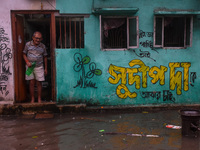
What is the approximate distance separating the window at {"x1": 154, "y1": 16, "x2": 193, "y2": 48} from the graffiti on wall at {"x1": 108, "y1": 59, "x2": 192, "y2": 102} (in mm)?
661

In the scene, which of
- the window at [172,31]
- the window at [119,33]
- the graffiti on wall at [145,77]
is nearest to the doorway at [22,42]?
the window at [119,33]

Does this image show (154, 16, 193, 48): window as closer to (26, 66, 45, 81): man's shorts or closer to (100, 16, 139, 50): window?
(100, 16, 139, 50): window

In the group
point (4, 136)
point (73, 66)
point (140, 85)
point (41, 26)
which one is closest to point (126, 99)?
point (140, 85)

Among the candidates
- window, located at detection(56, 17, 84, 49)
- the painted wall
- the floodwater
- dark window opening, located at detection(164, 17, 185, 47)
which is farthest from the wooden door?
dark window opening, located at detection(164, 17, 185, 47)

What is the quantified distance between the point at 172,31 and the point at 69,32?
129 inches

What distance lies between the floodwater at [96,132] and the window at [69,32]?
222cm

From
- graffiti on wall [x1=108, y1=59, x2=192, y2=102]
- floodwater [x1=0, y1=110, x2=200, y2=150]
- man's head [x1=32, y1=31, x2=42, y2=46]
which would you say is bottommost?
floodwater [x1=0, y1=110, x2=200, y2=150]

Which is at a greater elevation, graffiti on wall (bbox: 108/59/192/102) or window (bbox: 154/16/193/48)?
window (bbox: 154/16/193/48)

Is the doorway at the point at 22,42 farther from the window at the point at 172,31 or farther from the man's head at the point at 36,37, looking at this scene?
the window at the point at 172,31

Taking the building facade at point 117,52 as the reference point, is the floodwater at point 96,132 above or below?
below

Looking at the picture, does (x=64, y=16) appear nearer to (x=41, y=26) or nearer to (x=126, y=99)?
(x=41, y=26)

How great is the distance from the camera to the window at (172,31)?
746cm

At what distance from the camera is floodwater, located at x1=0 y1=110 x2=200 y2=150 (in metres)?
4.65

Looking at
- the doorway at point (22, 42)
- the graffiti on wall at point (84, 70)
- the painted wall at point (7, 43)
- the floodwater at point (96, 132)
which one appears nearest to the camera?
the floodwater at point (96, 132)
